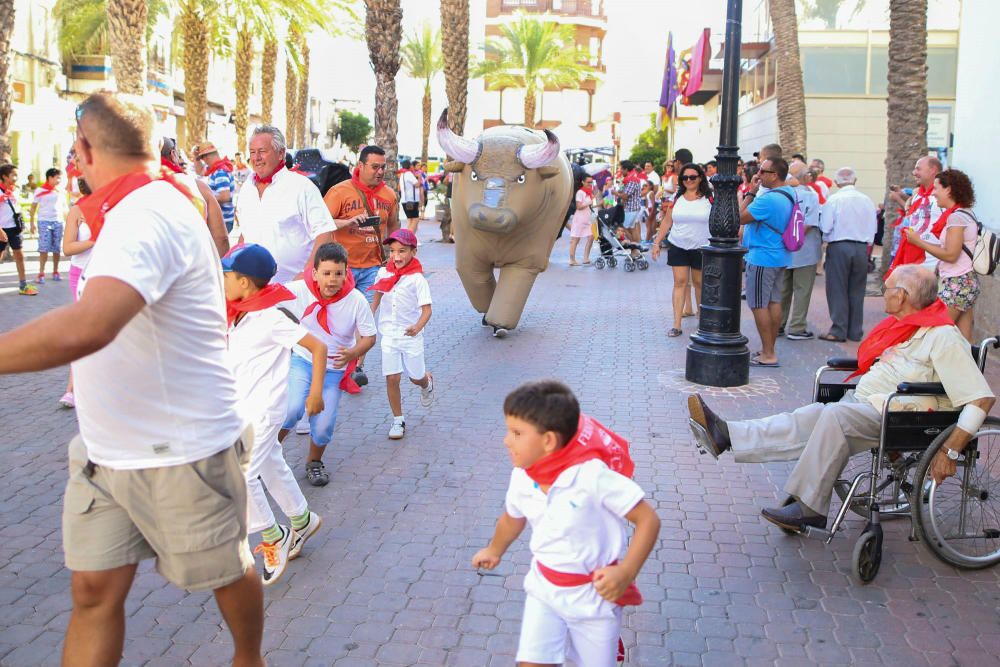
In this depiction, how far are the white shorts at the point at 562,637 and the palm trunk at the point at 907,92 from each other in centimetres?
1208

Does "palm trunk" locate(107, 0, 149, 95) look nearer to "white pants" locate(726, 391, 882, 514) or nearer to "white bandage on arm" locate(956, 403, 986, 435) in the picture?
"white pants" locate(726, 391, 882, 514)

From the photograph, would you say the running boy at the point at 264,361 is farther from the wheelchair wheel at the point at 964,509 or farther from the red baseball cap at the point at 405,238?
the wheelchair wheel at the point at 964,509

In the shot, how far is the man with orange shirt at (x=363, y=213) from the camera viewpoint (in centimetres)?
830

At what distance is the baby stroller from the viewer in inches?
713

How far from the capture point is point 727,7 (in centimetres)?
884

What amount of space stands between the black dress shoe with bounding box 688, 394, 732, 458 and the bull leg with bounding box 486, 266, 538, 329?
589 cm

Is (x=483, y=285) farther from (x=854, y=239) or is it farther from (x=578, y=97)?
(x=578, y=97)

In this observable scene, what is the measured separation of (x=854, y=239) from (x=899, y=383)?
6.78 meters

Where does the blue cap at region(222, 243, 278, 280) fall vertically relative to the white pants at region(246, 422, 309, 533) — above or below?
above

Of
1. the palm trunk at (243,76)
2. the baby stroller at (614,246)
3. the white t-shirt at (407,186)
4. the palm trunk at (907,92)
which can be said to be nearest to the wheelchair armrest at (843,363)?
the palm trunk at (907,92)

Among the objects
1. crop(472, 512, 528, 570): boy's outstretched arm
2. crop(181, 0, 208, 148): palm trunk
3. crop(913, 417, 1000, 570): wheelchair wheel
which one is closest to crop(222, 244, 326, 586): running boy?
crop(472, 512, 528, 570): boy's outstretched arm

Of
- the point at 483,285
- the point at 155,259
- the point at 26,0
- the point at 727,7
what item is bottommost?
the point at 483,285

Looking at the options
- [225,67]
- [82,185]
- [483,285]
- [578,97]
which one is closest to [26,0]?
[225,67]

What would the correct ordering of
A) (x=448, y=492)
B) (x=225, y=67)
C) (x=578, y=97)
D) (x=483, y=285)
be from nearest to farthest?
(x=448, y=492)
(x=483, y=285)
(x=225, y=67)
(x=578, y=97)
